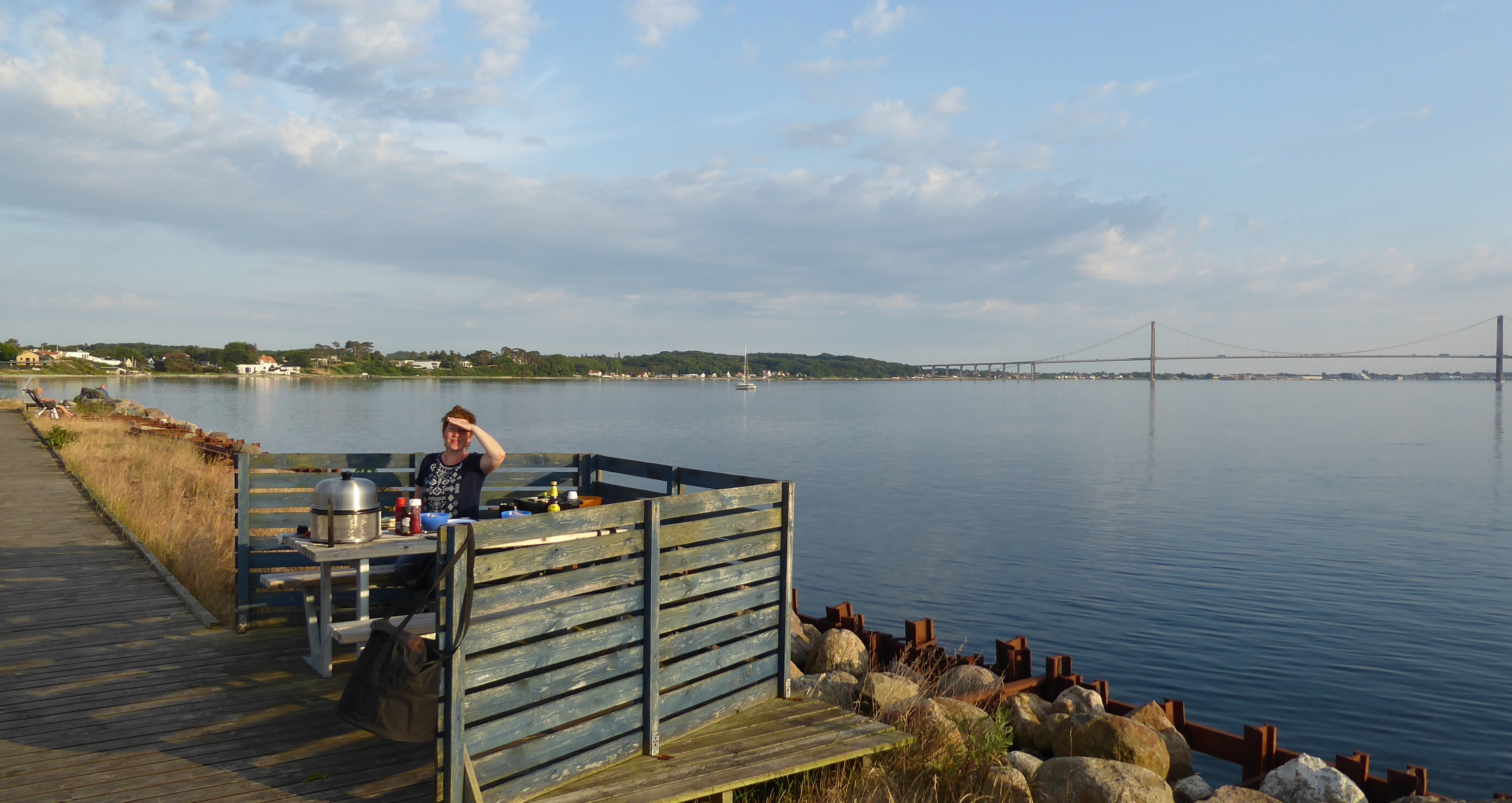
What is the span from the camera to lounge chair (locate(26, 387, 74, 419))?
37.8 metres

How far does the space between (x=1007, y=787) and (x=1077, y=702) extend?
2653mm

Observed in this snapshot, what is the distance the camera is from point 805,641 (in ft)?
33.7

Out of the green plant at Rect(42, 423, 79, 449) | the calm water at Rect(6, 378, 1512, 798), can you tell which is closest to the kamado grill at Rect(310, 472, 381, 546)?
the calm water at Rect(6, 378, 1512, 798)

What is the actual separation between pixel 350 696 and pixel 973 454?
145 feet

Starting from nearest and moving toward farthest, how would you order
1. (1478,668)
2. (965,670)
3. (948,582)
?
(965,670) < (1478,668) < (948,582)

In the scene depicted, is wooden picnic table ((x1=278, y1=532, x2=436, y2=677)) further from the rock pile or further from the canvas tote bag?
the rock pile

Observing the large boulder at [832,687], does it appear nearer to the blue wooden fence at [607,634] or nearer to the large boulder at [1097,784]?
the large boulder at [1097,784]

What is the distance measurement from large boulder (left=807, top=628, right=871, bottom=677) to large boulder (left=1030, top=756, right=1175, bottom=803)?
291cm

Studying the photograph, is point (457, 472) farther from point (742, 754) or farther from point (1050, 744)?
point (1050, 744)

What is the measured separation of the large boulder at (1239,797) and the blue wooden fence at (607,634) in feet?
11.1

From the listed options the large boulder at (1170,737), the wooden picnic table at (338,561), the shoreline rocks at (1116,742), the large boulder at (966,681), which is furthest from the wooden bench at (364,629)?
the large boulder at (1170,737)

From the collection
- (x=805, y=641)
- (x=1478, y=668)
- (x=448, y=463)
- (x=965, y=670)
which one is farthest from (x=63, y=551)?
(x=1478, y=668)

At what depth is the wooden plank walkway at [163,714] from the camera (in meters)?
4.81

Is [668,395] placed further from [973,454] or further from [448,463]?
[448,463]
